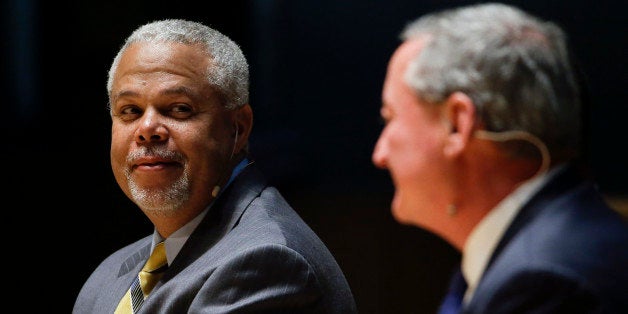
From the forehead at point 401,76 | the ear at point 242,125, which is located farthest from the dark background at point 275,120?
the forehead at point 401,76

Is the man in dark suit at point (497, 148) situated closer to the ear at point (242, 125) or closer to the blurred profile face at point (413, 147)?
the blurred profile face at point (413, 147)

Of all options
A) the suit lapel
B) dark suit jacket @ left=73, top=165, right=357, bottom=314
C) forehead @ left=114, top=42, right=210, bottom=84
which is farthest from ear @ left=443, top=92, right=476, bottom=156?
forehead @ left=114, top=42, right=210, bottom=84

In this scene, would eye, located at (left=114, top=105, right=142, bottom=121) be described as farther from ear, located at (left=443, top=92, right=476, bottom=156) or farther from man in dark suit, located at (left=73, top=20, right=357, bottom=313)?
ear, located at (left=443, top=92, right=476, bottom=156)

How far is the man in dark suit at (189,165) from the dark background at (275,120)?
32 centimetres

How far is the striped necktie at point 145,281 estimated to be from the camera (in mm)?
2260

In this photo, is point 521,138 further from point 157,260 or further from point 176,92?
point 157,260

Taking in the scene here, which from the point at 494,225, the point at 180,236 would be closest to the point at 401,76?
the point at 494,225

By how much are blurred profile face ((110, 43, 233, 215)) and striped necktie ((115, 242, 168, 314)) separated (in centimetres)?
12

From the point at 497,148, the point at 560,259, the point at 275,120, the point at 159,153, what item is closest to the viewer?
the point at 560,259

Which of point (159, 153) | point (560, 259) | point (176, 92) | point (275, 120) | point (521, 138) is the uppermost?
point (521, 138)

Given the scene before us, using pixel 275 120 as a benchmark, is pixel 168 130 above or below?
above

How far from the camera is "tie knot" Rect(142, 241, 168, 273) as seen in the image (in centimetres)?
230

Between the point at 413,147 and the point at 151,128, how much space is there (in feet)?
3.26

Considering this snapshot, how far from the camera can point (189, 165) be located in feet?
7.39
